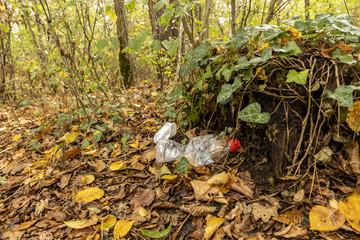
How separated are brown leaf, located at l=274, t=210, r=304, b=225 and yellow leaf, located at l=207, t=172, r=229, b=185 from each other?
401 mm

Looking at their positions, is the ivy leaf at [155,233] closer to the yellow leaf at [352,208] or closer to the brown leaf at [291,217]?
the brown leaf at [291,217]

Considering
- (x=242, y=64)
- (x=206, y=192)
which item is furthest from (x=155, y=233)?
Result: (x=242, y=64)

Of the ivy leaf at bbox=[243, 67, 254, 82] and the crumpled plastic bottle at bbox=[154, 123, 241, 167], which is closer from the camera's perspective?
the ivy leaf at bbox=[243, 67, 254, 82]

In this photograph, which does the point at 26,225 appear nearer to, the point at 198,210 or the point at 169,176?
the point at 169,176

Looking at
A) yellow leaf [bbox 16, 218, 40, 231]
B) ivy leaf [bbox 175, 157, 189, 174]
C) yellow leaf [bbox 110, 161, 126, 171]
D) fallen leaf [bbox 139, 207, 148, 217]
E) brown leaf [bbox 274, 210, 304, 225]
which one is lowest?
yellow leaf [bbox 16, 218, 40, 231]

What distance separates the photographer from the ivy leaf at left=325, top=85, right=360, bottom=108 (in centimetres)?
112

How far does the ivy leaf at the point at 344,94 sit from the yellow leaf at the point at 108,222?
1.58 m

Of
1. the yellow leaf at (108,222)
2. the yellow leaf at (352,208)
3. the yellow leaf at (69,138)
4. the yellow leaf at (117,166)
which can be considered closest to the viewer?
the yellow leaf at (352,208)

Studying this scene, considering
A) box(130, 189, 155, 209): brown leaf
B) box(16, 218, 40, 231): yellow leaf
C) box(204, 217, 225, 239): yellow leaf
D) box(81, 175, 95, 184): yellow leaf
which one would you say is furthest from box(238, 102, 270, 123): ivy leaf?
box(16, 218, 40, 231): yellow leaf

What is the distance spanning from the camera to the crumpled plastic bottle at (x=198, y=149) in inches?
69.7

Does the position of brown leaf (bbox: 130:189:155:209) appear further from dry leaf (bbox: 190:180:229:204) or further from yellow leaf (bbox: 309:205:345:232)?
yellow leaf (bbox: 309:205:345:232)

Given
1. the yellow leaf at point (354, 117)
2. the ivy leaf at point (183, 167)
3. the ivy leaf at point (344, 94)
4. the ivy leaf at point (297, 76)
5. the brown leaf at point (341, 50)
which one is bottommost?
the ivy leaf at point (183, 167)

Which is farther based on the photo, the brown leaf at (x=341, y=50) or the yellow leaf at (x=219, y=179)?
the yellow leaf at (x=219, y=179)

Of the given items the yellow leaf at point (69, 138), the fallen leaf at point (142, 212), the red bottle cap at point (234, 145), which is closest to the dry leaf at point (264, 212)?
the red bottle cap at point (234, 145)
